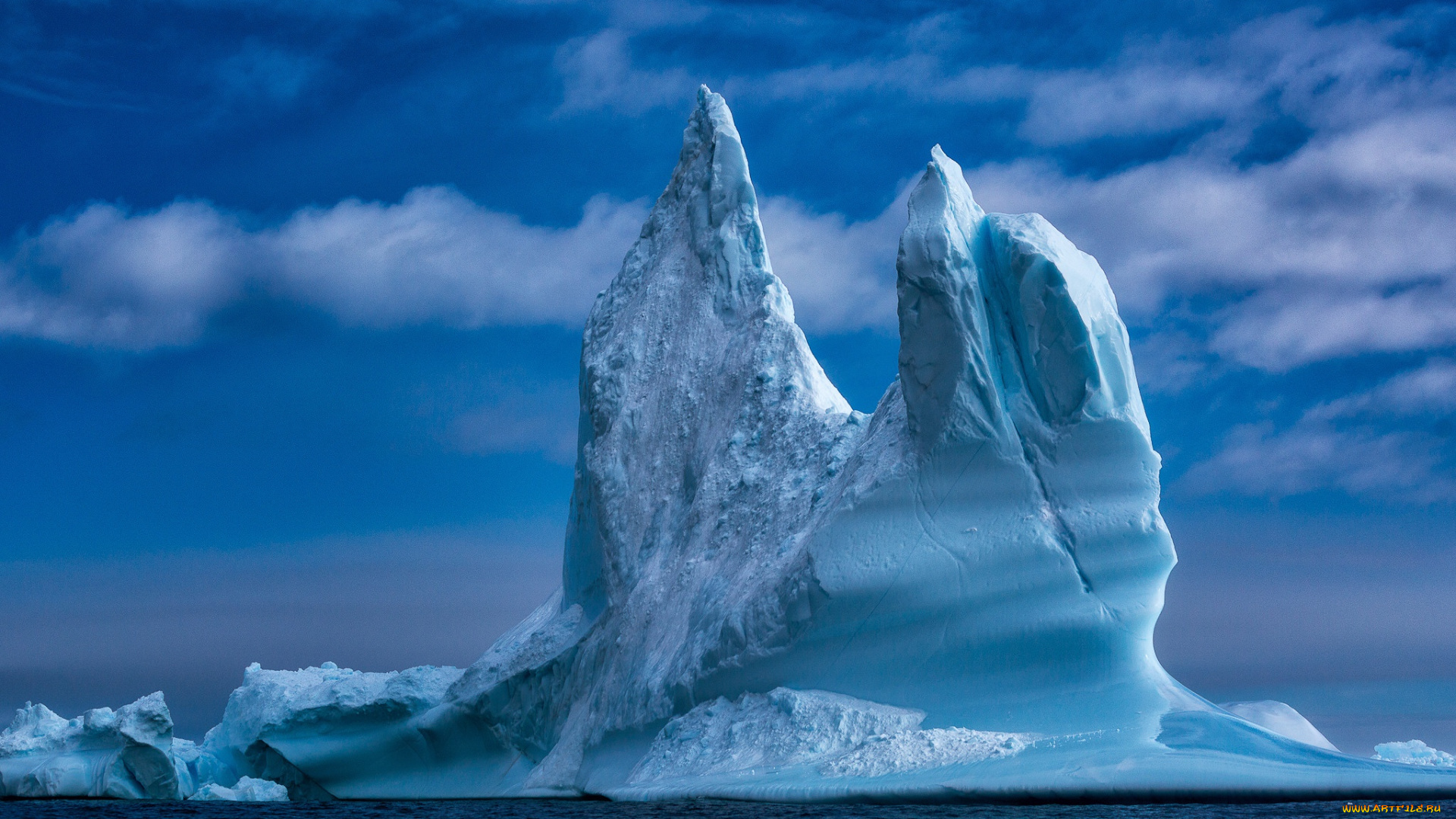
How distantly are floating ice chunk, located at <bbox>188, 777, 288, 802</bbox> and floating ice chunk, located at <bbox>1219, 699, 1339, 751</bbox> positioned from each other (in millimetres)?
17446

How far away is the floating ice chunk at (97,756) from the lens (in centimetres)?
2427

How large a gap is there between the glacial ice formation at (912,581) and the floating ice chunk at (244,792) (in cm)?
448

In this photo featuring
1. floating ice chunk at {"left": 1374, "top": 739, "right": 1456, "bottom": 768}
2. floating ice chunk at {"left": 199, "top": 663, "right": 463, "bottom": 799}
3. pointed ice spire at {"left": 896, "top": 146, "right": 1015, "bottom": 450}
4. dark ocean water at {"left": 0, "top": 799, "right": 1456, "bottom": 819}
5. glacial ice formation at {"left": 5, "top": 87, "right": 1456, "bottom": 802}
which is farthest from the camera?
floating ice chunk at {"left": 199, "top": 663, "right": 463, "bottom": 799}

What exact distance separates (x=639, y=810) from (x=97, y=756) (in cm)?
1502

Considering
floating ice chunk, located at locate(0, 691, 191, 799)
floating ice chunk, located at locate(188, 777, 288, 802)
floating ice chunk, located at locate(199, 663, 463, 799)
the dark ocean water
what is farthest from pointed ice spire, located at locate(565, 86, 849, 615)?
floating ice chunk, located at locate(0, 691, 191, 799)

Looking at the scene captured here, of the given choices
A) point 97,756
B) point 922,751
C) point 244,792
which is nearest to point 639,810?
point 922,751

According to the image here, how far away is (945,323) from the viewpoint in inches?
672

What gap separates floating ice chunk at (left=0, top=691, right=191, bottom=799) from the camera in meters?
24.3

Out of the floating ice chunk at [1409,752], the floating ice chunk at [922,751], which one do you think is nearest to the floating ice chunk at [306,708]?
the floating ice chunk at [922,751]

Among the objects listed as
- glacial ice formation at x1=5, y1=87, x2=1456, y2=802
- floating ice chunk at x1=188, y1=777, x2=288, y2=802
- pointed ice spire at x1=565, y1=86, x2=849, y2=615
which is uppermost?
pointed ice spire at x1=565, y1=86, x2=849, y2=615

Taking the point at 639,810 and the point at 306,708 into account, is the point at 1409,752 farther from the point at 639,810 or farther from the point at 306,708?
the point at 306,708

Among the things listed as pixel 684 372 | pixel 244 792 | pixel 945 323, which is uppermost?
pixel 684 372

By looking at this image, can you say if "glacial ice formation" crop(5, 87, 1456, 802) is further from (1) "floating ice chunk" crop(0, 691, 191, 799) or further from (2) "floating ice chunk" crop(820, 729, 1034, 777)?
(1) "floating ice chunk" crop(0, 691, 191, 799)

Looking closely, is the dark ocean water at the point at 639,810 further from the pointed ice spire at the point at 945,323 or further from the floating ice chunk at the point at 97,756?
the pointed ice spire at the point at 945,323
